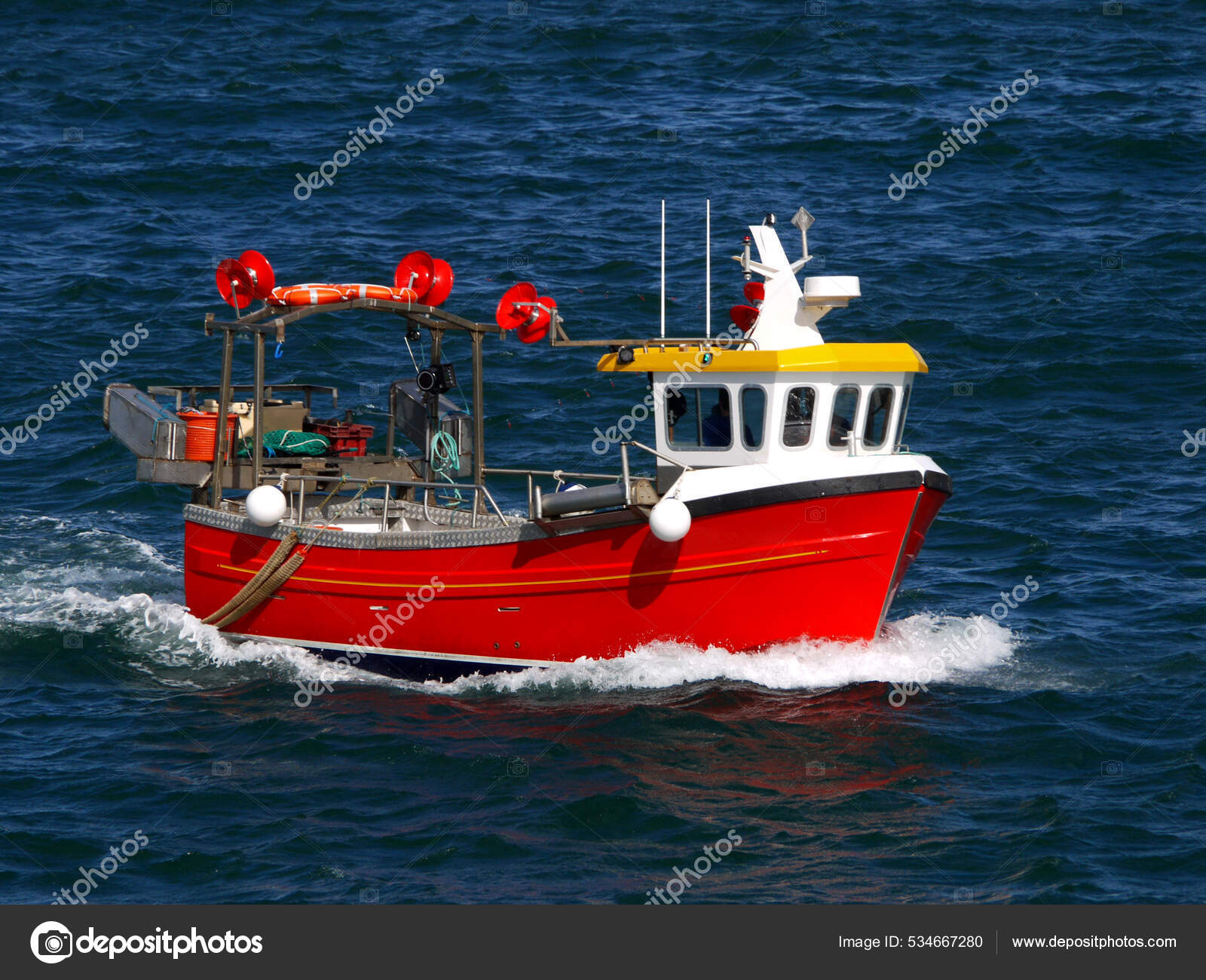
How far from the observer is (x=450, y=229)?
3262cm

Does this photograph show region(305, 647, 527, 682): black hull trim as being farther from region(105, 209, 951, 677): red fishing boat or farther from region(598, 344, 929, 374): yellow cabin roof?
region(598, 344, 929, 374): yellow cabin roof

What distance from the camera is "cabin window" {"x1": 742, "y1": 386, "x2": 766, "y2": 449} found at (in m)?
15.7

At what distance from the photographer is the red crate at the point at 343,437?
19406mm

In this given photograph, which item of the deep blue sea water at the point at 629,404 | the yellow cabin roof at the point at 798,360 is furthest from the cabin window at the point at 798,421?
the deep blue sea water at the point at 629,404

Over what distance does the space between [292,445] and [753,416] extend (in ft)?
21.6

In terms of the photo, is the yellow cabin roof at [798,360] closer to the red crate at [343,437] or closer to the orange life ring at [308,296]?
the orange life ring at [308,296]

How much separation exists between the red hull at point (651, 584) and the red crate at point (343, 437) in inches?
101

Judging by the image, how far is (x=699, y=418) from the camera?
1609cm

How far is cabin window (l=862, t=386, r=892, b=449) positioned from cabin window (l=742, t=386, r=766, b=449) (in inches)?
46.4

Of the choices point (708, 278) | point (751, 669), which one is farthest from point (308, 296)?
point (751, 669)

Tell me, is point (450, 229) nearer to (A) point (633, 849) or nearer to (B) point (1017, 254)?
(B) point (1017, 254)

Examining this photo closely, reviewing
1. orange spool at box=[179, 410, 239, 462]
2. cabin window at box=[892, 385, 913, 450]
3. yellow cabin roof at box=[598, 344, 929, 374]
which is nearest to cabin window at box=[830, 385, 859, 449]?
yellow cabin roof at box=[598, 344, 929, 374]

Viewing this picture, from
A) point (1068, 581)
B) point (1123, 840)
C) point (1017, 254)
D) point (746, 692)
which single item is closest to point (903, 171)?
point (1017, 254)

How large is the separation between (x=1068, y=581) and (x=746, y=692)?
238 inches
